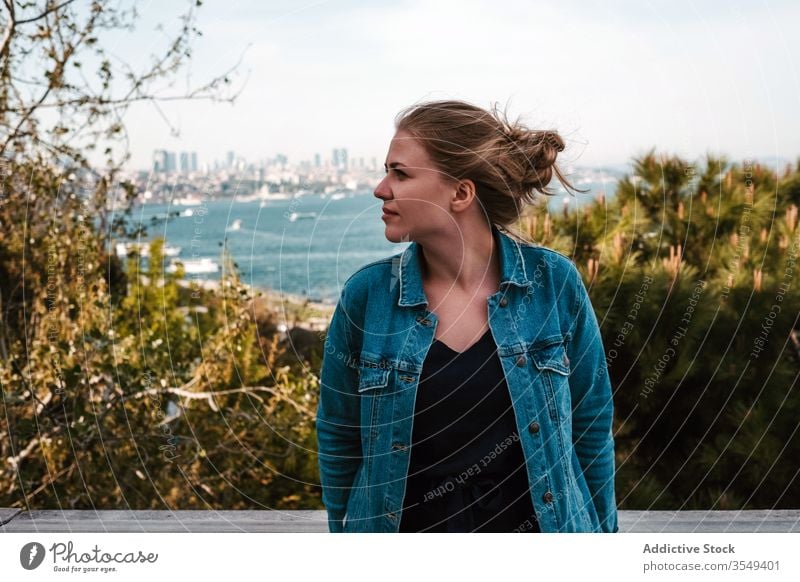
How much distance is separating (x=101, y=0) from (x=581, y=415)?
5.44 ft

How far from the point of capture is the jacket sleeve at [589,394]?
49.1 inches

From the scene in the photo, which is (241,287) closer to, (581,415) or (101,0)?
(101,0)

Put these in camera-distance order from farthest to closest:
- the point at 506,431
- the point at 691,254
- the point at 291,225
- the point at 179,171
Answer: the point at 691,254
the point at 179,171
the point at 291,225
the point at 506,431

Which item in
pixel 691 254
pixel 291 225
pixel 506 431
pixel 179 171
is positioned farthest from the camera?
pixel 691 254

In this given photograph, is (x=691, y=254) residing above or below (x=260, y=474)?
above

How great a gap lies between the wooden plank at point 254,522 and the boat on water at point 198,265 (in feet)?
2.76

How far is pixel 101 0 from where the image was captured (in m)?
2.21

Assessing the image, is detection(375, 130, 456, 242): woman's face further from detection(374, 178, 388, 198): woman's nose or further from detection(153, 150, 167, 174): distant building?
detection(153, 150, 167, 174): distant building

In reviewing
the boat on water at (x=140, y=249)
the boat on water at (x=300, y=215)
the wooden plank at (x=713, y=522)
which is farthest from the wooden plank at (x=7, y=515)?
the wooden plank at (x=713, y=522)

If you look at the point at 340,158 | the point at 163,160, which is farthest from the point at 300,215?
the point at 163,160

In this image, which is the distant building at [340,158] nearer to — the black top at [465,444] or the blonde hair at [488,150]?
the blonde hair at [488,150]

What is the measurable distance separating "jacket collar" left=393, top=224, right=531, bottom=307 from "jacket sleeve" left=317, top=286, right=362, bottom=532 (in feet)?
0.29

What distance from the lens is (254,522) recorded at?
1.61m
